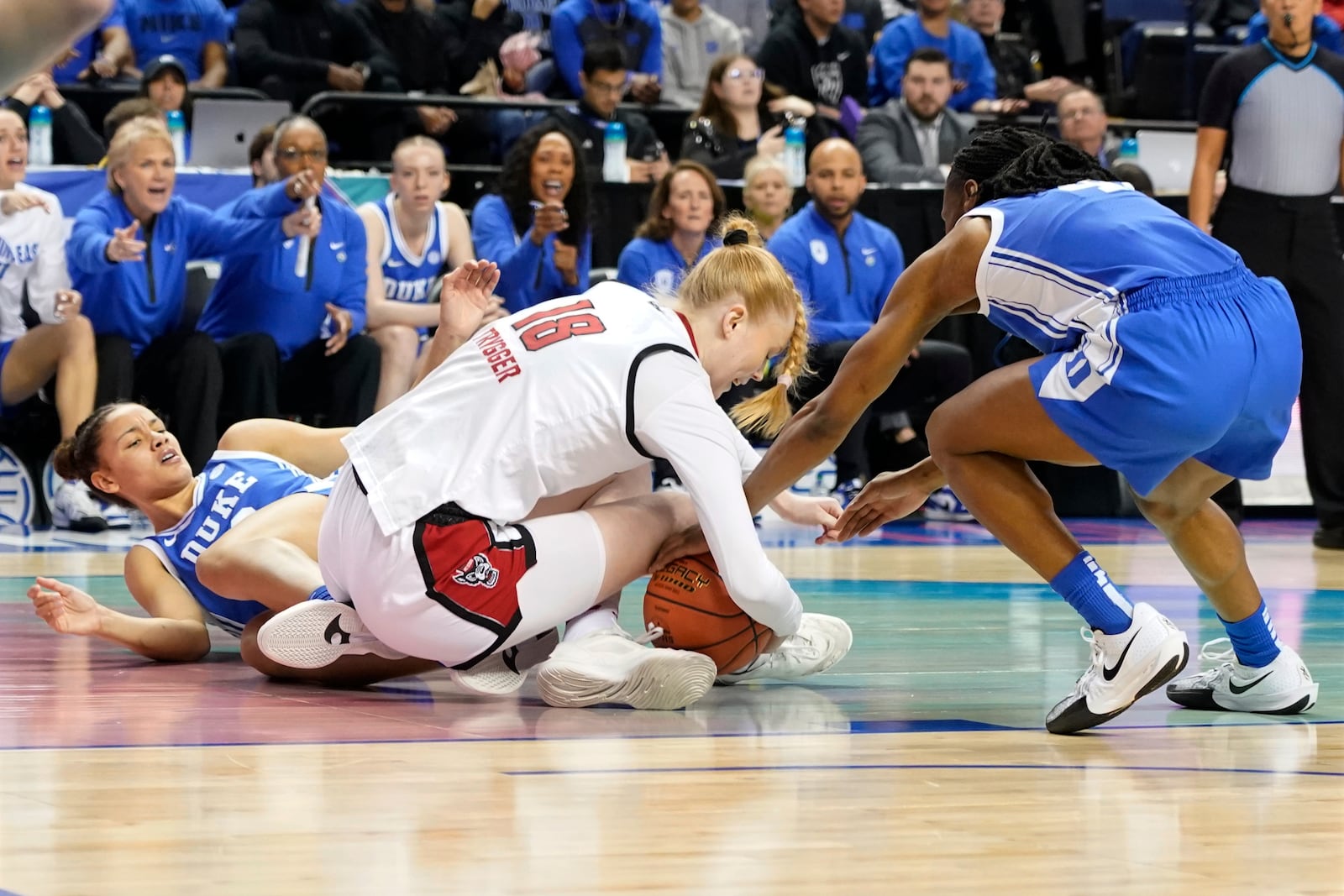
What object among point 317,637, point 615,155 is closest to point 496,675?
point 317,637

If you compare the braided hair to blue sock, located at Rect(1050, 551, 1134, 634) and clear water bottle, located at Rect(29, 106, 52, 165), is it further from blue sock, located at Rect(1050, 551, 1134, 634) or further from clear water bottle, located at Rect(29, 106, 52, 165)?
clear water bottle, located at Rect(29, 106, 52, 165)

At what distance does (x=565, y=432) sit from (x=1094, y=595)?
105cm

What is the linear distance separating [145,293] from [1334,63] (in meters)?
5.09

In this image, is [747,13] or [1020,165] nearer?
[1020,165]

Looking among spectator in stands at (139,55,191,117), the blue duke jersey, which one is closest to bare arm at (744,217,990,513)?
the blue duke jersey

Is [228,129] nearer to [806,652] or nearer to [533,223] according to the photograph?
[533,223]

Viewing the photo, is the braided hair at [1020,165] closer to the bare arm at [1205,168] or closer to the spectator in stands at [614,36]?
the bare arm at [1205,168]

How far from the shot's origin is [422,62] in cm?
1058

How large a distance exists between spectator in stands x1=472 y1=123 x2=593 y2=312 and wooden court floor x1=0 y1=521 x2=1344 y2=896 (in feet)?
12.7

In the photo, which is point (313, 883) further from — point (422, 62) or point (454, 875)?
point (422, 62)

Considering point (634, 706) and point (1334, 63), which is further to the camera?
point (1334, 63)

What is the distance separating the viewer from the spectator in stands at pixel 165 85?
898cm

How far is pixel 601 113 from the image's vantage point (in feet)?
31.4

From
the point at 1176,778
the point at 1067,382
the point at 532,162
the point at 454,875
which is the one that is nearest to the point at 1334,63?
the point at 532,162
